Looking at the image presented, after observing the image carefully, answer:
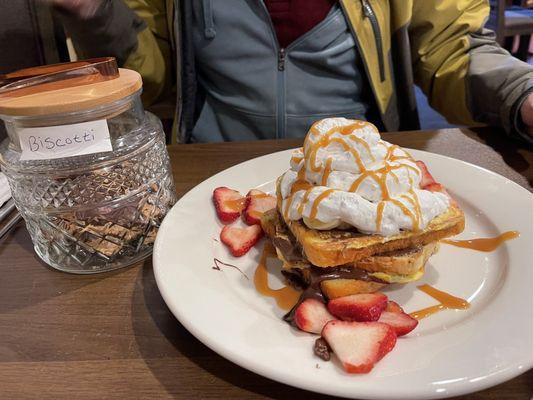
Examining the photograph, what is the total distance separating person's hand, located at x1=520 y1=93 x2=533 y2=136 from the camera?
1.42 metres

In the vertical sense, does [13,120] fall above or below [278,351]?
above

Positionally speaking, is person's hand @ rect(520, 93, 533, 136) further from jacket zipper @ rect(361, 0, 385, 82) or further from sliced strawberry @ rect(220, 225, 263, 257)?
sliced strawberry @ rect(220, 225, 263, 257)

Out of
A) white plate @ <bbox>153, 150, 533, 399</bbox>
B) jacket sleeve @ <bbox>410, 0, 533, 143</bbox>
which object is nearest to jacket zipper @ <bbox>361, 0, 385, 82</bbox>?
jacket sleeve @ <bbox>410, 0, 533, 143</bbox>

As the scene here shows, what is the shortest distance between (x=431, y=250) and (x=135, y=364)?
2.09 ft

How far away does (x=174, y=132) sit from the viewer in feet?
6.33

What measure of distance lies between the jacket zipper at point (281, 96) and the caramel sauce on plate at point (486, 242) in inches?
35.8

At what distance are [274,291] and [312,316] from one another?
15cm

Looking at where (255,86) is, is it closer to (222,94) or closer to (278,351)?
(222,94)

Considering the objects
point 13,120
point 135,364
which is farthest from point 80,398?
point 13,120

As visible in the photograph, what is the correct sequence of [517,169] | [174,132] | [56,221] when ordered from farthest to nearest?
[174,132] → [517,169] → [56,221]

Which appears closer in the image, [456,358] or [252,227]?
[456,358]

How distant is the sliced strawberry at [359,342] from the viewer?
2.19ft

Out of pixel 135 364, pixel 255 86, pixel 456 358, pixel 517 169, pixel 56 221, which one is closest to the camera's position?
pixel 456 358

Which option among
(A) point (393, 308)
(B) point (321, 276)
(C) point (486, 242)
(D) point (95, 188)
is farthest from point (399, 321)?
(D) point (95, 188)
